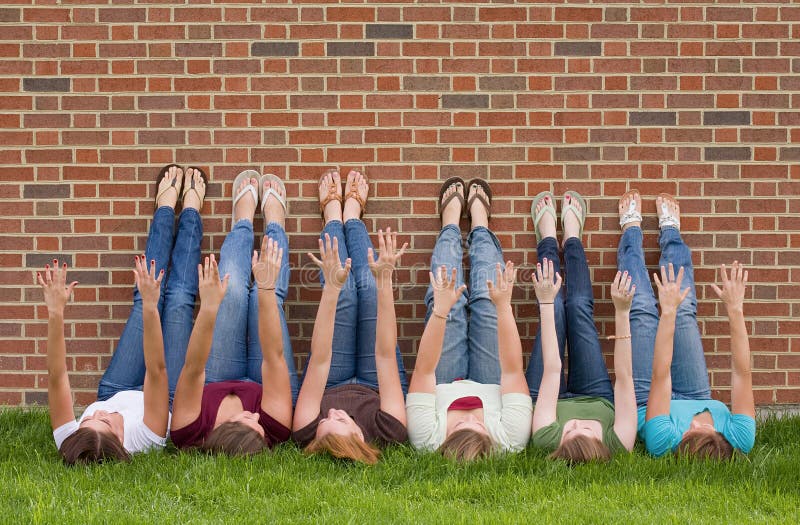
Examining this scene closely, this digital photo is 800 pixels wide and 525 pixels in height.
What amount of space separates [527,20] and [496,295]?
1.77 metres

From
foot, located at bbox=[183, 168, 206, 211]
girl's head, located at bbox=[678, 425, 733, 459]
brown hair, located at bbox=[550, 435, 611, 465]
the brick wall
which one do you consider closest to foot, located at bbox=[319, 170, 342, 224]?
the brick wall

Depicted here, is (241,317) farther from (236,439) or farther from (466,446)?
(466,446)

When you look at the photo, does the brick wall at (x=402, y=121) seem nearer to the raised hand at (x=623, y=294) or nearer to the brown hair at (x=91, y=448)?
the raised hand at (x=623, y=294)

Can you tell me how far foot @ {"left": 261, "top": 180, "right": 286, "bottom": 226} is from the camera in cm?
466

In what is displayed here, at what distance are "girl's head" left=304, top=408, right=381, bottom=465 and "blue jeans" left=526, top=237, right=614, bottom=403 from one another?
1.18 metres

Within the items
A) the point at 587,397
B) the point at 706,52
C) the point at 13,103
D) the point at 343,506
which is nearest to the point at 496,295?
the point at 587,397

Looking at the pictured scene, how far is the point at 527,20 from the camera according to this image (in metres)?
4.72

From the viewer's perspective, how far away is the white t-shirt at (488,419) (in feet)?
12.8

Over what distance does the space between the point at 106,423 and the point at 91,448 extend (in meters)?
0.17

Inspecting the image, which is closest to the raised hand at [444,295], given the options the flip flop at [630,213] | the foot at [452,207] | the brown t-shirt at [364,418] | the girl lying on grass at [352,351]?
the girl lying on grass at [352,351]

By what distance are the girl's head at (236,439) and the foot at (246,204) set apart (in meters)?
1.36

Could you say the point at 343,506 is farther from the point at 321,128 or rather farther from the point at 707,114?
the point at 707,114

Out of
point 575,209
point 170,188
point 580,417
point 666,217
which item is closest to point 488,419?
point 580,417

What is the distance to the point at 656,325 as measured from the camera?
4.55m
